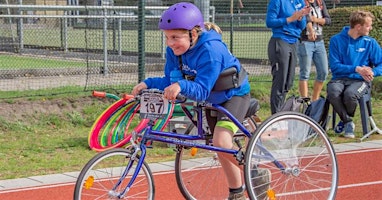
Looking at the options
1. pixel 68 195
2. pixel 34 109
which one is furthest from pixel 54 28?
pixel 68 195

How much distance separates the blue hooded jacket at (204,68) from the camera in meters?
5.17

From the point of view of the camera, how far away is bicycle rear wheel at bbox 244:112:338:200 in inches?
216

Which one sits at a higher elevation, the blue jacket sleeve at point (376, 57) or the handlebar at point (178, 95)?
the handlebar at point (178, 95)

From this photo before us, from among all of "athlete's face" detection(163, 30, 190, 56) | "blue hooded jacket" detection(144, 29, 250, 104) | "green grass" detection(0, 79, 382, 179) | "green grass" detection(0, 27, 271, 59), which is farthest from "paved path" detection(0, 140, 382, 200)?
"green grass" detection(0, 27, 271, 59)

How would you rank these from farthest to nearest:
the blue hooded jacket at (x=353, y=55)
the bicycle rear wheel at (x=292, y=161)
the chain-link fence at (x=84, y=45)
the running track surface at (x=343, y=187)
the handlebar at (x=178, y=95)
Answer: the chain-link fence at (x=84, y=45)
the blue hooded jacket at (x=353, y=55)
the running track surface at (x=343, y=187)
the bicycle rear wheel at (x=292, y=161)
the handlebar at (x=178, y=95)

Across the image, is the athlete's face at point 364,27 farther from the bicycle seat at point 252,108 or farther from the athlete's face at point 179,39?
the athlete's face at point 179,39

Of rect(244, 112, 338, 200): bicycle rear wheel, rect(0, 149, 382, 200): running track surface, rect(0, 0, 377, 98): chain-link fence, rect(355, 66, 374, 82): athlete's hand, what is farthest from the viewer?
rect(0, 0, 377, 98): chain-link fence

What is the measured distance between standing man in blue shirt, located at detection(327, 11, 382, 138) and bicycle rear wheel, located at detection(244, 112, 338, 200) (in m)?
3.90

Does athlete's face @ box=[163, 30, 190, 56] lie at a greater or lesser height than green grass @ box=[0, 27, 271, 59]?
greater

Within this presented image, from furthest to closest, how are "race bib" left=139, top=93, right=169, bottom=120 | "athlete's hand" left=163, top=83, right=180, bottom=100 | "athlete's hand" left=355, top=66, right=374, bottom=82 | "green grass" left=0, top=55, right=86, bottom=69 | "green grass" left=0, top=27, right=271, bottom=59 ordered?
"green grass" left=0, top=55, right=86, bottom=69 → "green grass" left=0, top=27, right=271, bottom=59 → "athlete's hand" left=355, top=66, right=374, bottom=82 → "race bib" left=139, top=93, right=169, bottom=120 → "athlete's hand" left=163, top=83, right=180, bottom=100

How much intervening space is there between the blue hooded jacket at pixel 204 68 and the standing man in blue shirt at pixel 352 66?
423cm

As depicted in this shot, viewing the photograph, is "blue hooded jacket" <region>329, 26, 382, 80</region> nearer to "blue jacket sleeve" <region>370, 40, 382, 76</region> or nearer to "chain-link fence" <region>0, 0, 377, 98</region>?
"blue jacket sleeve" <region>370, 40, 382, 76</region>

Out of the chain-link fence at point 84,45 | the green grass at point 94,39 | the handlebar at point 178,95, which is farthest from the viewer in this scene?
the green grass at point 94,39

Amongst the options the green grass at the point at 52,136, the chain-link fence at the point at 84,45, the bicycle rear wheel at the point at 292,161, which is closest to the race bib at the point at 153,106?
the bicycle rear wheel at the point at 292,161
